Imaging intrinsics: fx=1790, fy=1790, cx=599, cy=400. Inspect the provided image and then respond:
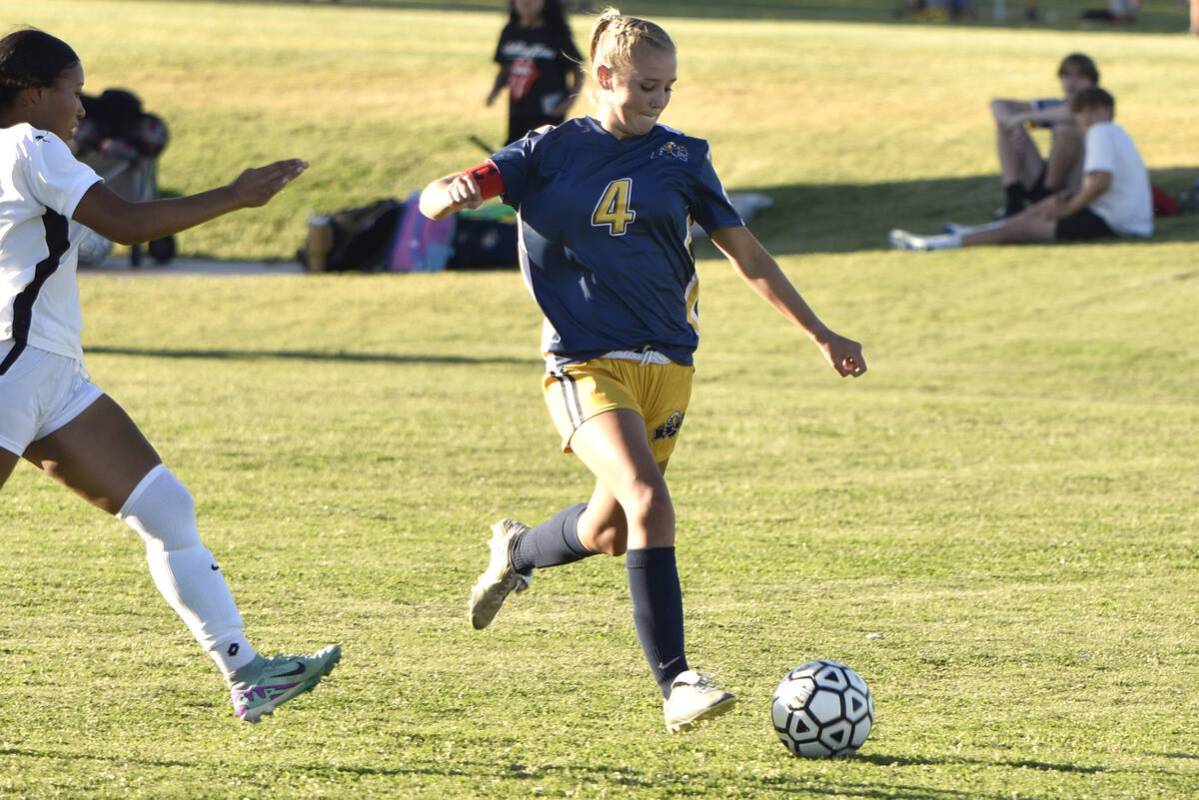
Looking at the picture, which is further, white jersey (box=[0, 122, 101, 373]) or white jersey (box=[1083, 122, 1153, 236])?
white jersey (box=[1083, 122, 1153, 236])

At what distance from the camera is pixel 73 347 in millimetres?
5066

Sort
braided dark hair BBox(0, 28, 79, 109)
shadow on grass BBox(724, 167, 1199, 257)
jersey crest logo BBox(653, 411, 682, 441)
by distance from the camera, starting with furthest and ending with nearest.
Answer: shadow on grass BBox(724, 167, 1199, 257)
jersey crest logo BBox(653, 411, 682, 441)
braided dark hair BBox(0, 28, 79, 109)

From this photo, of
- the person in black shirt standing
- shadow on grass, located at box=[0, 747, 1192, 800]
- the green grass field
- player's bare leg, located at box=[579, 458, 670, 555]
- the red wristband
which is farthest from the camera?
the person in black shirt standing

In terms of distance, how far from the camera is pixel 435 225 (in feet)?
62.4

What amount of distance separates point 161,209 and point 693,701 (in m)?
1.99

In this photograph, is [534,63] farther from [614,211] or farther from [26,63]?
[26,63]

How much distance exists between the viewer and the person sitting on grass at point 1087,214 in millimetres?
16375

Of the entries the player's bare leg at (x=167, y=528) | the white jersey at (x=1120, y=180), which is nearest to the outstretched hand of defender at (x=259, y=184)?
the player's bare leg at (x=167, y=528)

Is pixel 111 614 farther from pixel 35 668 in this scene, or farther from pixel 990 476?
pixel 990 476

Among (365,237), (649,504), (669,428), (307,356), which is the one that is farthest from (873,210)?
(649,504)

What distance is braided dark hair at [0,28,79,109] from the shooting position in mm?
5016

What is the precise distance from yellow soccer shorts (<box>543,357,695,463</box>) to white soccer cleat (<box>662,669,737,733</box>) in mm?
876

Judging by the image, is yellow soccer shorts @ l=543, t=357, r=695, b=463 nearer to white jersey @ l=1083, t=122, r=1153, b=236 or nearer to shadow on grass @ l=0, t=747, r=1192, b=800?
shadow on grass @ l=0, t=747, r=1192, b=800

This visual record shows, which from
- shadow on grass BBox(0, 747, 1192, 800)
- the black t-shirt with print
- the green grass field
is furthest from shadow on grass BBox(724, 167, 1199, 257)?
shadow on grass BBox(0, 747, 1192, 800)
